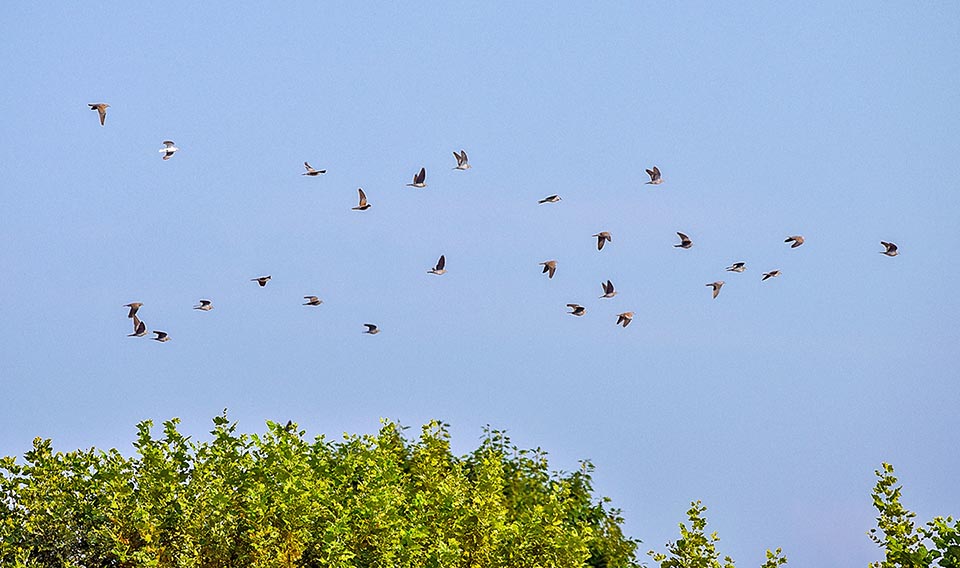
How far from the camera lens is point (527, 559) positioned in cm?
2194

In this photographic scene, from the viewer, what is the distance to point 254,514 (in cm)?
2147

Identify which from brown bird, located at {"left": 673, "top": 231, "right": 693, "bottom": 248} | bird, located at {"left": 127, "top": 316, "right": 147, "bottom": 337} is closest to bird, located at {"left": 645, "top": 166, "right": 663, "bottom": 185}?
brown bird, located at {"left": 673, "top": 231, "right": 693, "bottom": 248}

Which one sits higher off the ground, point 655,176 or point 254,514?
point 655,176

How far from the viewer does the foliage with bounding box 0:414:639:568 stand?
68.4ft

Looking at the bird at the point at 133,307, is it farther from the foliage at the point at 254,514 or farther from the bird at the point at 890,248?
the bird at the point at 890,248

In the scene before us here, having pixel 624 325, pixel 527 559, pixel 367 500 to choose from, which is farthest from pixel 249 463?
pixel 624 325

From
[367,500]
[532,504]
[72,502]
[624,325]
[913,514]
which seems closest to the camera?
[913,514]

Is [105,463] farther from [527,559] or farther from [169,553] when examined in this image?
[527,559]

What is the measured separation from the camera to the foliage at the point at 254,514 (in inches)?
821

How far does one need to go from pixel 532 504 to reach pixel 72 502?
10.7 m

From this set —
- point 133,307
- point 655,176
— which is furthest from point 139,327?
point 655,176

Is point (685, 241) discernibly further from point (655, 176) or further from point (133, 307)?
point (133, 307)

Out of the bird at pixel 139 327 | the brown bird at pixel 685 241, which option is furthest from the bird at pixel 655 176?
the bird at pixel 139 327

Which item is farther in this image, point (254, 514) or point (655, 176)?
point (655, 176)
